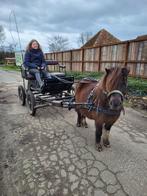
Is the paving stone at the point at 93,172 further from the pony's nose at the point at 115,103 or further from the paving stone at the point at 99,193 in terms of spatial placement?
the pony's nose at the point at 115,103

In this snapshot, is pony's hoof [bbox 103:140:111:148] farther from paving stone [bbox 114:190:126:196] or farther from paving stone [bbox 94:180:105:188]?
paving stone [bbox 114:190:126:196]

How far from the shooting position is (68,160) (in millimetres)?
2418

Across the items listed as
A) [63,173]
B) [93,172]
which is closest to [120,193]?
[93,172]

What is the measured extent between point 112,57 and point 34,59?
4.80 meters

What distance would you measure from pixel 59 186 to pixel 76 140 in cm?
113

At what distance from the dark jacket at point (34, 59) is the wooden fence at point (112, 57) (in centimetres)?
216

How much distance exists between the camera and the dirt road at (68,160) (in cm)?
192

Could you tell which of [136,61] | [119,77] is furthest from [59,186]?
[136,61]

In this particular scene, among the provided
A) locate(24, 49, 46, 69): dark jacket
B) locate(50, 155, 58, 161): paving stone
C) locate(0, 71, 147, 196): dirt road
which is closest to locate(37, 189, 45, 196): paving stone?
locate(0, 71, 147, 196): dirt road

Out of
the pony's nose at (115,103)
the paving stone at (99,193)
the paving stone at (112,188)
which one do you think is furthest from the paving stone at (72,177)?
the pony's nose at (115,103)

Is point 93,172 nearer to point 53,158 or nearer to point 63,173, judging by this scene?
point 63,173

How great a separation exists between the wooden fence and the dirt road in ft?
7.47

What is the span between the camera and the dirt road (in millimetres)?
1916

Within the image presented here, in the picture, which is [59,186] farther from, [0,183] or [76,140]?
[76,140]
